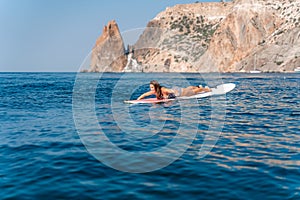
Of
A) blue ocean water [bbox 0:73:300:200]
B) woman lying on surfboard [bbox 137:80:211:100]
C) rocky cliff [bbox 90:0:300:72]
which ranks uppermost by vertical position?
rocky cliff [bbox 90:0:300:72]

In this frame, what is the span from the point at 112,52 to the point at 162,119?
5945 inches

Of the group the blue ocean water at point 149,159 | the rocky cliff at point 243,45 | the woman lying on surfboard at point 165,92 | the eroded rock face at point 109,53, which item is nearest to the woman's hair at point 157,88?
the woman lying on surfboard at point 165,92

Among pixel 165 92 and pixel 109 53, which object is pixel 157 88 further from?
pixel 109 53

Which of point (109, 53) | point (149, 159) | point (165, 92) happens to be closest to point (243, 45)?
point (109, 53)

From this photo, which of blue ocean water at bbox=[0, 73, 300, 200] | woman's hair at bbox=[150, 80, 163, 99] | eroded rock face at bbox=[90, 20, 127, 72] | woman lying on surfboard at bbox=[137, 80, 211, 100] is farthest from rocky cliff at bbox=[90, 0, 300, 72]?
blue ocean water at bbox=[0, 73, 300, 200]

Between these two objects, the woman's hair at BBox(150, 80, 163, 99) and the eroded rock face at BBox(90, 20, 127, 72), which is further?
the eroded rock face at BBox(90, 20, 127, 72)

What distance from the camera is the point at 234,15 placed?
138 m

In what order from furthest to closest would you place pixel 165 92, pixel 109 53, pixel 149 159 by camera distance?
pixel 109 53, pixel 165 92, pixel 149 159

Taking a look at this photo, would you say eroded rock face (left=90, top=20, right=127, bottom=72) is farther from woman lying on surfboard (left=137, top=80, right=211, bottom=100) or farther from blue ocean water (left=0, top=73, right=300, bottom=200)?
blue ocean water (left=0, top=73, right=300, bottom=200)

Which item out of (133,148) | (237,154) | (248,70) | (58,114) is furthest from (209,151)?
(248,70)

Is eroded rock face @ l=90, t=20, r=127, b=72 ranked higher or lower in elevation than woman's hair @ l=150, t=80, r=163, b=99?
higher

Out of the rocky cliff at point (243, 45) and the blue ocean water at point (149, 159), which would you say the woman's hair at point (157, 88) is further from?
the rocky cliff at point (243, 45)

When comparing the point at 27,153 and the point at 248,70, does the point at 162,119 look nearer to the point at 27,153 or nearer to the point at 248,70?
the point at 27,153

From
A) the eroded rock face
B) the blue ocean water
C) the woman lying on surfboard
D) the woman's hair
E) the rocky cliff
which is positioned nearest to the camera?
the blue ocean water
